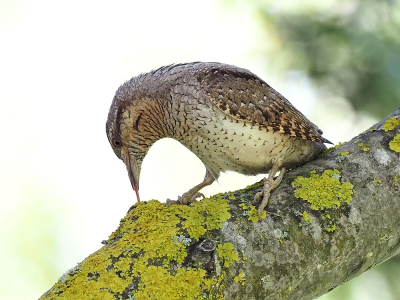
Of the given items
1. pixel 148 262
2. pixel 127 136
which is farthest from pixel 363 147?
pixel 127 136

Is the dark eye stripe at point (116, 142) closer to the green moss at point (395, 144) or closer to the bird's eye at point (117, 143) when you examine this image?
the bird's eye at point (117, 143)

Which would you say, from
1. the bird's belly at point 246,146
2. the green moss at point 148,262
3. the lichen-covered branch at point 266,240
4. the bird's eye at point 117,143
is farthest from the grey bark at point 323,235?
the bird's eye at point 117,143

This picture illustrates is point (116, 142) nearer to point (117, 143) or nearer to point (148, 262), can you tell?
point (117, 143)

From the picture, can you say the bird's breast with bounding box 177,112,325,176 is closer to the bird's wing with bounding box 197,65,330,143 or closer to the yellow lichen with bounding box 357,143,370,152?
the bird's wing with bounding box 197,65,330,143

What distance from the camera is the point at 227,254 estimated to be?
1.91m

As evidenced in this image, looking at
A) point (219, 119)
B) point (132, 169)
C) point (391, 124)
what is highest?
point (132, 169)

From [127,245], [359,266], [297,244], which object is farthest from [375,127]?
[127,245]

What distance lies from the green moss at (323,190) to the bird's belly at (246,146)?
0.50 metres

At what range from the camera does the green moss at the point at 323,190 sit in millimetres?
2244

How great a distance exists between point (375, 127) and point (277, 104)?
2.02 feet

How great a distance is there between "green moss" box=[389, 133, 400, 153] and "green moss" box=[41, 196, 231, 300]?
1.09m

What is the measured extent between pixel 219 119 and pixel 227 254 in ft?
3.47

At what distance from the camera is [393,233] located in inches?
92.4

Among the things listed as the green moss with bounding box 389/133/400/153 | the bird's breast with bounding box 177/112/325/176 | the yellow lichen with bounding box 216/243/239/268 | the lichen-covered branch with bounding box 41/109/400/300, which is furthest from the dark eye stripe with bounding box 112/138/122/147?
the green moss with bounding box 389/133/400/153
